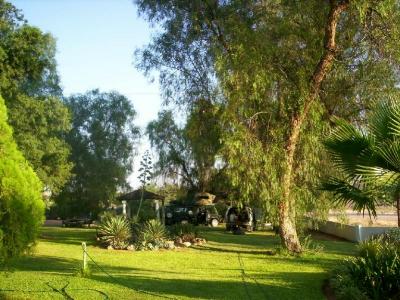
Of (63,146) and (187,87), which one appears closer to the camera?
(187,87)

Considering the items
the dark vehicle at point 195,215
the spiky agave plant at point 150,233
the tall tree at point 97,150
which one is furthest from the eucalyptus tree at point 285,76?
the tall tree at point 97,150

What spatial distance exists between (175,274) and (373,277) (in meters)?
5.69

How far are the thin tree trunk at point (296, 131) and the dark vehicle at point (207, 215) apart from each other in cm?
1902

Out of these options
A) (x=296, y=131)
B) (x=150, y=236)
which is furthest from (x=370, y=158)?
(x=150, y=236)

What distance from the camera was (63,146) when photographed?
30453 millimetres

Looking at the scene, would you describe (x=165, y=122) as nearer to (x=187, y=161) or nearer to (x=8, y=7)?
(x=187, y=161)

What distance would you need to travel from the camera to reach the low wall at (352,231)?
74.8 feet

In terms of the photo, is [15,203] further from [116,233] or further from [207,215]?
[207,215]

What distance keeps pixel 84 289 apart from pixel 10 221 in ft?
11.1

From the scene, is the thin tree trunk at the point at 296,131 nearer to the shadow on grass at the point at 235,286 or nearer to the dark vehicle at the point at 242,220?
the shadow on grass at the point at 235,286

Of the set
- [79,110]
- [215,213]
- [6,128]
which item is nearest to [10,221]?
[6,128]

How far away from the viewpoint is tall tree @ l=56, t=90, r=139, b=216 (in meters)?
43.9

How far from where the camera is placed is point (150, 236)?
68.2 ft

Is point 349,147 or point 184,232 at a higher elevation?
point 349,147
